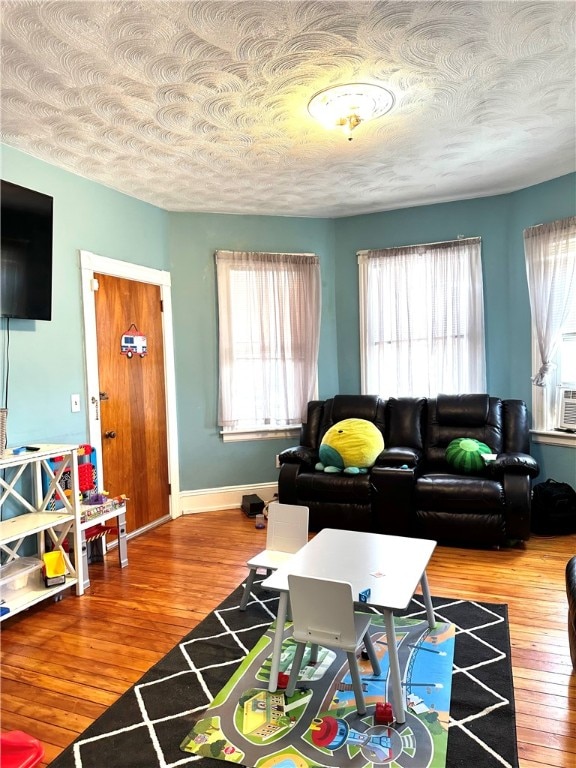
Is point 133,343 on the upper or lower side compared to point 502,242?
lower

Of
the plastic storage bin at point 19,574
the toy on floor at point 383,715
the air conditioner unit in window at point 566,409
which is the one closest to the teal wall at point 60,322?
the plastic storage bin at point 19,574

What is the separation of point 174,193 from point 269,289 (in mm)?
1220

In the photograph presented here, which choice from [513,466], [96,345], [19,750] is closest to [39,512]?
[96,345]

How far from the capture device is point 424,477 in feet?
12.4

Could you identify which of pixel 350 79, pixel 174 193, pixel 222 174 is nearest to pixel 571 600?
pixel 350 79

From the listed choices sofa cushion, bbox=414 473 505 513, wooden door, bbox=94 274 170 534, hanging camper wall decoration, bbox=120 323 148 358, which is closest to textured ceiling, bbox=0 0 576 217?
wooden door, bbox=94 274 170 534

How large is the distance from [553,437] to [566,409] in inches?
9.9

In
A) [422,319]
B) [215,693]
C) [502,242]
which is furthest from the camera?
[422,319]

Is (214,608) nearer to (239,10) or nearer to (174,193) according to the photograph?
(239,10)

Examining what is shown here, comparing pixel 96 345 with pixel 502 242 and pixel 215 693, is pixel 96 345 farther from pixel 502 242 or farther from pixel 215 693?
pixel 502 242

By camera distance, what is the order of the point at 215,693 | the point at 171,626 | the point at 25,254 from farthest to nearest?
the point at 25,254 < the point at 171,626 < the point at 215,693

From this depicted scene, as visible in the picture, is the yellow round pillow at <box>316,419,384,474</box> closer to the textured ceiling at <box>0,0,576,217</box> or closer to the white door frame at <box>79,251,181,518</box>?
the white door frame at <box>79,251,181,518</box>

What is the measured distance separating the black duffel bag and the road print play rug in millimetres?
1834

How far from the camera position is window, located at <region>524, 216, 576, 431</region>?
3.95 meters
